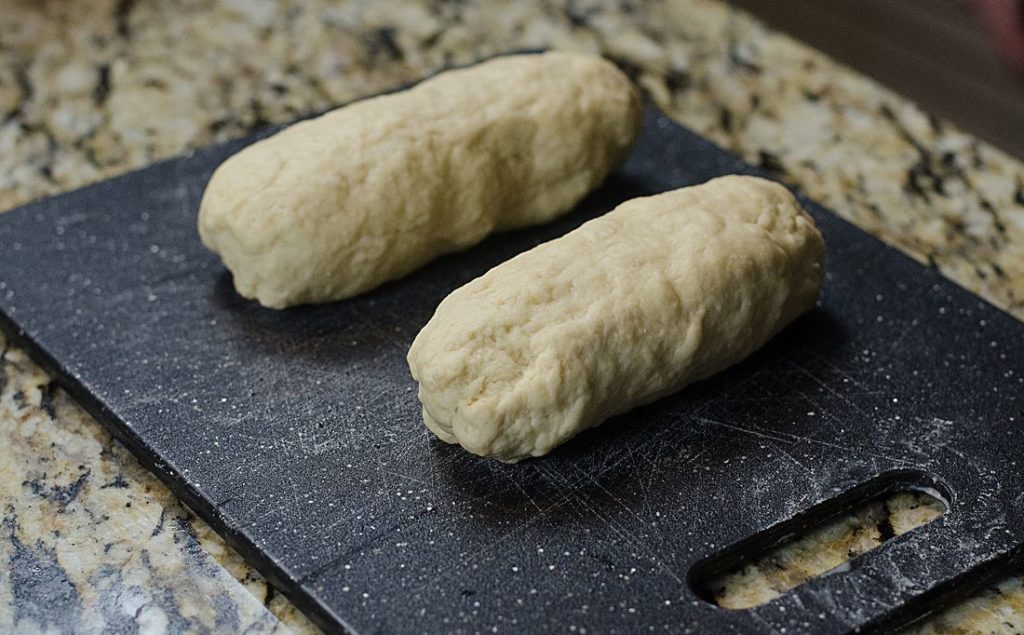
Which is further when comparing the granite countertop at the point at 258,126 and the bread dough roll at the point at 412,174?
the bread dough roll at the point at 412,174

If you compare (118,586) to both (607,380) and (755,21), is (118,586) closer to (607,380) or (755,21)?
(607,380)

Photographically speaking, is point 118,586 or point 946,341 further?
point 946,341

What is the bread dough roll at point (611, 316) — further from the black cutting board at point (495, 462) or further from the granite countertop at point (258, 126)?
the granite countertop at point (258, 126)

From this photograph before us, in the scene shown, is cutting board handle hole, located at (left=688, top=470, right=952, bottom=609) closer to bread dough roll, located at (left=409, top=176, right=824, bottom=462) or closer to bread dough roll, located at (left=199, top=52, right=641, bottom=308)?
bread dough roll, located at (left=409, top=176, right=824, bottom=462)

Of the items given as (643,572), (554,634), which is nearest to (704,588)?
(643,572)

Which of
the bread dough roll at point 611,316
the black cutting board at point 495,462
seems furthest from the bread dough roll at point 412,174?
the bread dough roll at point 611,316

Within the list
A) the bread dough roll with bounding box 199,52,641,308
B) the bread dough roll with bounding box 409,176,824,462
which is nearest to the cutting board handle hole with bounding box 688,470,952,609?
the bread dough roll with bounding box 409,176,824,462

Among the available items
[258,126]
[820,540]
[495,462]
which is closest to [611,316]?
[495,462]

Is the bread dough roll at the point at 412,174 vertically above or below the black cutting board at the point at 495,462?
above
